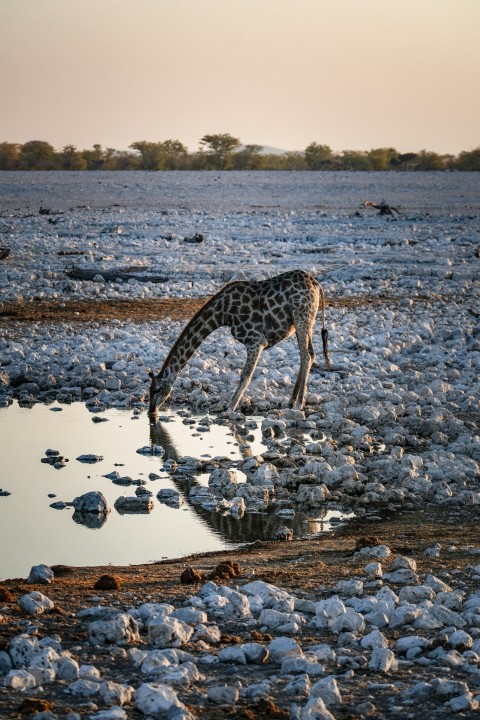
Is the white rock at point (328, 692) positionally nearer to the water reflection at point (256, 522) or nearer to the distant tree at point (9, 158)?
the water reflection at point (256, 522)

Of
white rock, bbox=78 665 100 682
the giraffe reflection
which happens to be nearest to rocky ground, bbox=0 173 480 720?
white rock, bbox=78 665 100 682

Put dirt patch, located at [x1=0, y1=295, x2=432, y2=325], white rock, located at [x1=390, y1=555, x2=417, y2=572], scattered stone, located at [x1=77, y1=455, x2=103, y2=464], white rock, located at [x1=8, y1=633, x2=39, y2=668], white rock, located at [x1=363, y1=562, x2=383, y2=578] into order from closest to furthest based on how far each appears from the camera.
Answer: white rock, located at [x1=8, y1=633, x2=39, y2=668]
white rock, located at [x1=363, y1=562, x2=383, y2=578]
white rock, located at [x1=390, y1=555, x2=417, y2=572]
scattered stone, located at [x1=77, y1=455, x2=103, y2=464]
dirt patch, located at [x1=0, y1=295, x2=432, y2=325]

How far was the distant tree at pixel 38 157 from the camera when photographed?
7556 centimetres

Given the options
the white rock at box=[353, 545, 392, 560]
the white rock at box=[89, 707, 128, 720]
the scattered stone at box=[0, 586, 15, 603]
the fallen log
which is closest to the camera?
the white rock at box=[89, 707, 128, 720]

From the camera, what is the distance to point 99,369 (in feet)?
44.0

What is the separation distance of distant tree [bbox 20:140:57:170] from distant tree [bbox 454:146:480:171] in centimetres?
2755

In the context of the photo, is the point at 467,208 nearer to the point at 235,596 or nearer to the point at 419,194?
the point at 419,194

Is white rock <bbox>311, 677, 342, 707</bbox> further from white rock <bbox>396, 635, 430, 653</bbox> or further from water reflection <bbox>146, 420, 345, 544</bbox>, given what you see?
water reflection <bbox>146, 420, 345, 544</bbox>

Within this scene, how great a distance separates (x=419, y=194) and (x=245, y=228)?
66.8ft

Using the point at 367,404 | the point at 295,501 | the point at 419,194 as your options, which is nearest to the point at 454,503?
the point at 295,501

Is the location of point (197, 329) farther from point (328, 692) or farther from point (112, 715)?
point (112, 715)

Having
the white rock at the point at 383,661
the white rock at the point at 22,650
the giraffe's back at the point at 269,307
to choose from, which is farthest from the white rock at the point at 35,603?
the giraffe's back at the point at 269,307

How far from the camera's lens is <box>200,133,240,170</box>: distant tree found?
7862 centimetres

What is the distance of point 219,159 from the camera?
7894cm
